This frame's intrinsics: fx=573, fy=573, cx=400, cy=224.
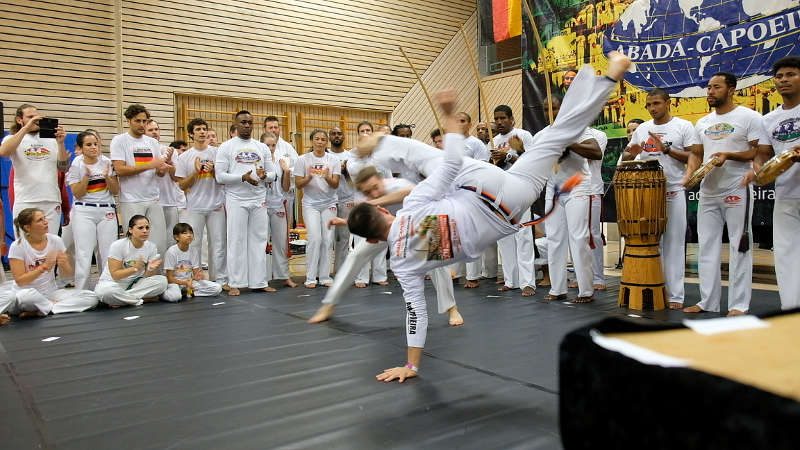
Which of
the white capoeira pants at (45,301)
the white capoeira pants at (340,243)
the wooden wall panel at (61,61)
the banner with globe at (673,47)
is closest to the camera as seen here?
the white capoeira pants at (45,301)

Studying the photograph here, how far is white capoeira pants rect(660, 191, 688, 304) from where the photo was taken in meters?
4.71

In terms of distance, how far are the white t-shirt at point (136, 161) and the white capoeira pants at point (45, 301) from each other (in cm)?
110

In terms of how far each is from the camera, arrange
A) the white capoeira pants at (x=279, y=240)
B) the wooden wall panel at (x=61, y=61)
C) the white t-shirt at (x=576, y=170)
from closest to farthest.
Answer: the white t-shirt at (x=576, y=170) → the white capoeira pants at (x=279, y=240) → the wooden wall panel at (x=61, y=61)

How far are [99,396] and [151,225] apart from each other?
337 cm

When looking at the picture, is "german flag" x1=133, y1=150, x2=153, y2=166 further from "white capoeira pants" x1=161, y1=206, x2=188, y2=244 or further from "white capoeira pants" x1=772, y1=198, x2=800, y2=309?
"white capoeira pants" x1=772, y1=198, x2=800, y2=309

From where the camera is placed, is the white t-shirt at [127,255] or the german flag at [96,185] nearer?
the white t-shirt at [127,255]

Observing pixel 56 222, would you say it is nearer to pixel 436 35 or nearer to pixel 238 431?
pixel 238 431

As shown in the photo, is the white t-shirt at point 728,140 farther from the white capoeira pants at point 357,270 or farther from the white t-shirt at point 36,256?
the white t-shirt at point 36,256

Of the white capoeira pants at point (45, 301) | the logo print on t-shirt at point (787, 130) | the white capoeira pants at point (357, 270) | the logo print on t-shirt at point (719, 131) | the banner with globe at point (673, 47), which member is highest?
the banner with globe at point (673, 47)

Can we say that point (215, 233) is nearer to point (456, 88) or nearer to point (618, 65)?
point (618, 65)

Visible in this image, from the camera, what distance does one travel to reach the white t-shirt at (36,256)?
4.62m

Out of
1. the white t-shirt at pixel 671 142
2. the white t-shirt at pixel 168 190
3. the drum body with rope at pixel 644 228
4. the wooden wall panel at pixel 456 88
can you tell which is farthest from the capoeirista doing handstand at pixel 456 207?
the wooden wall panel at pixel 456 88

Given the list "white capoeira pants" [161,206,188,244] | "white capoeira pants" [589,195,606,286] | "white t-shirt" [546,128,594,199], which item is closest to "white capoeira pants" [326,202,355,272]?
"white capoeira pants" [161,206,188,244]

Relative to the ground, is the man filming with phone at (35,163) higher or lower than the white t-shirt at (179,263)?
higher
